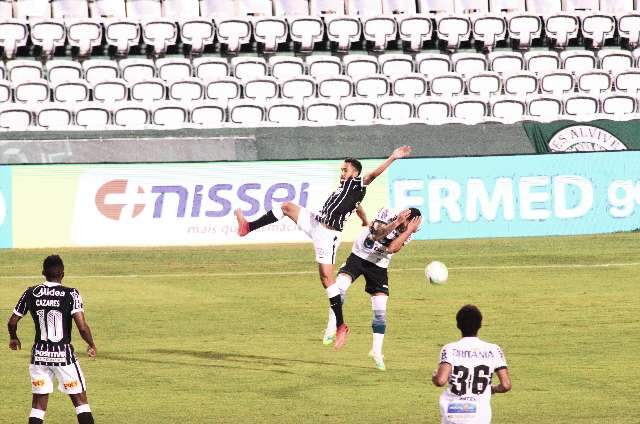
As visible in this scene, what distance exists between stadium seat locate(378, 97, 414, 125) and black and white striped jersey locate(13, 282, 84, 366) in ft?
77.8

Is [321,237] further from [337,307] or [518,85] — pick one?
[518,85]

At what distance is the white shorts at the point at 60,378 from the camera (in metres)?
12.6

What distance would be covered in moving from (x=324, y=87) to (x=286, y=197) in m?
6.42

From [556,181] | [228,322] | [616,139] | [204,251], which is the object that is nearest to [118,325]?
[228,322]

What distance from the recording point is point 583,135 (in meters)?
33.8

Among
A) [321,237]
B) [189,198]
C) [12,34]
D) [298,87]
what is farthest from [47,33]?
[321,237]

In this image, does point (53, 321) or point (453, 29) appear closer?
point (53, 321)

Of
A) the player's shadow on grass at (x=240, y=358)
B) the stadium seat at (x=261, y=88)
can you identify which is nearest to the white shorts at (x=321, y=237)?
the player's shadow on grass at (x=240, y=358)

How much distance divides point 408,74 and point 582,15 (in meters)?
6.25

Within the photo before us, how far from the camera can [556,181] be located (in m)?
31.9

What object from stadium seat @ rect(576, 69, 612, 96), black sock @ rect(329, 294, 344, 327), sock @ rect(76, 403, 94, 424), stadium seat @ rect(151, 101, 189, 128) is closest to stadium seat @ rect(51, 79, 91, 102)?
stadium seat @ rect(151, 101, 189, 128)

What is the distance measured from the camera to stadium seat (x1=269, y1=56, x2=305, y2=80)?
37.4 meters

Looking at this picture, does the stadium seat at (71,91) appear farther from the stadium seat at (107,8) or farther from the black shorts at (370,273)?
the black shorts at (370,273)

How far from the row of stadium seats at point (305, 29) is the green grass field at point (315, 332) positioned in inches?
339
